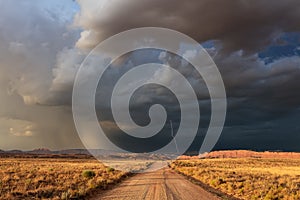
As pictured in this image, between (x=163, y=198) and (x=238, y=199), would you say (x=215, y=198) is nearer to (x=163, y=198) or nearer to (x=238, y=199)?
(x=238, y=199)

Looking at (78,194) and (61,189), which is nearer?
(78,194)

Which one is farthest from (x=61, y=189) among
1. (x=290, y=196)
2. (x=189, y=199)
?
(x=290, y=196)

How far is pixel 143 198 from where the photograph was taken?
695 inches

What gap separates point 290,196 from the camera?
19609mm

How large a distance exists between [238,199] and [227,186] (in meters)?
6.62

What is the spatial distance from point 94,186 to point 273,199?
12.5 m

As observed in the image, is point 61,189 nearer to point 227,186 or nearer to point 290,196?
point 227,186

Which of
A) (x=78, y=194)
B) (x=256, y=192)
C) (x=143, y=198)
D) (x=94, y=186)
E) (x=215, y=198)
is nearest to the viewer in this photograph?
(x=143, y=198)

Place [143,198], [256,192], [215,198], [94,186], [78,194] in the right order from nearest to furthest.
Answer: [143,198] < [215,198] < [78,194] < [256,192] < [94,186]

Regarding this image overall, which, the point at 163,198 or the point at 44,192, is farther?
the point at 44,192

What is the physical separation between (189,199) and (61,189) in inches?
357

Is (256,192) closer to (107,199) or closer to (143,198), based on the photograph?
(143,198)

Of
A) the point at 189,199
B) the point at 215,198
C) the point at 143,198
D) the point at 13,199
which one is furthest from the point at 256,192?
the point at 13,199

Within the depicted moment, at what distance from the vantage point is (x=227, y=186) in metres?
25.8
